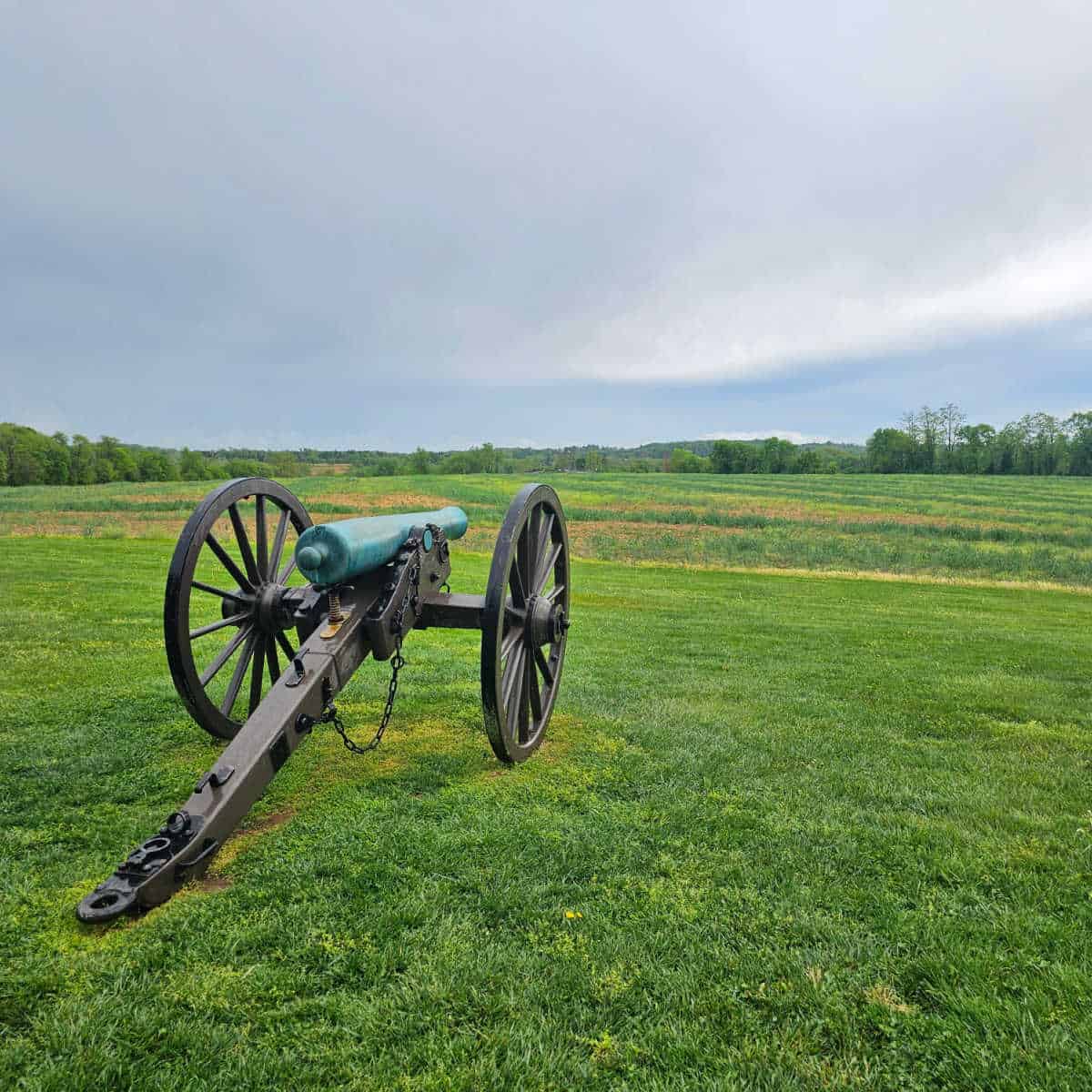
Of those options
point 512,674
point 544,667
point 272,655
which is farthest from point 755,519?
point 272,655

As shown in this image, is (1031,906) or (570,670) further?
(570,670)

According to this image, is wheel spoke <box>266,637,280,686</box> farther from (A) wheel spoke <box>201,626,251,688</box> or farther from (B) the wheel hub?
(B) the wheel hub

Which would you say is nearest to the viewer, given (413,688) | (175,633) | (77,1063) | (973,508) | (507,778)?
(77,1063)

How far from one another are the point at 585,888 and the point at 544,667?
2100 millimetres

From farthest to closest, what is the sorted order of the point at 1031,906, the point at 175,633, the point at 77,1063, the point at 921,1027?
the point at 175,633 < the point at 1031,906 < the point at 921,1027 < the point at 77,1063

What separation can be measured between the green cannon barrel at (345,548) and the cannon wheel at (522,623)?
732 mm

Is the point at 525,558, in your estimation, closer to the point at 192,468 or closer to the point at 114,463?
the point at 114,463

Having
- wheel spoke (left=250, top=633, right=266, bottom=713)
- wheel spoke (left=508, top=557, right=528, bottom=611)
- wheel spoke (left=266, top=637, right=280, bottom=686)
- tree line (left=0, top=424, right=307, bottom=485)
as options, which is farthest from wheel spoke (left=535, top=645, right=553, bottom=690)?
tree line (left=0, top=424, right=307, bottom=485)

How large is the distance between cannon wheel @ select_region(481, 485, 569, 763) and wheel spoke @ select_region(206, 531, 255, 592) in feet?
5.52

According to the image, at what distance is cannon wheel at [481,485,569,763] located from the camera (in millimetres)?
4055

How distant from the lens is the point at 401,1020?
2.56 m

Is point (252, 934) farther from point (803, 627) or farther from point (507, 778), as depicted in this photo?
point (803, 627)

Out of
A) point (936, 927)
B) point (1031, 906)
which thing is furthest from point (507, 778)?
point (1031, 906)

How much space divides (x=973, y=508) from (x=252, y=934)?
175ft
